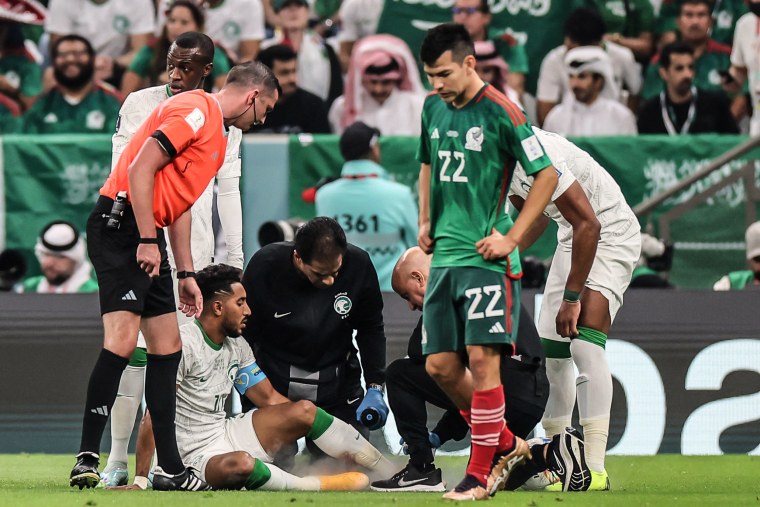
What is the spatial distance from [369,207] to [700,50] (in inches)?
168

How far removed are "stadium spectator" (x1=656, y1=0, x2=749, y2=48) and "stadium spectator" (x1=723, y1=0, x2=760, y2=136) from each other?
29 centimetres

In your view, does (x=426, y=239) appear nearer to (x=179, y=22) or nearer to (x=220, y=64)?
(x=179, y=22)

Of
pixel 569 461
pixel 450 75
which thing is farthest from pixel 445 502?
pixel 450 75

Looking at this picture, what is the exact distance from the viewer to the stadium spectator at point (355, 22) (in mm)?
11609

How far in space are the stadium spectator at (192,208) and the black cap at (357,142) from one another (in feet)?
7.01

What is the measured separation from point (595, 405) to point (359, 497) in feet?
4.87

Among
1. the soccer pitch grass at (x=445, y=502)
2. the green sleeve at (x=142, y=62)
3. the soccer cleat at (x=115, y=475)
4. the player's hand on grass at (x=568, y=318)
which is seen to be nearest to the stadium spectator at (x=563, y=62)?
the green sleeve at (x=142, y=62)

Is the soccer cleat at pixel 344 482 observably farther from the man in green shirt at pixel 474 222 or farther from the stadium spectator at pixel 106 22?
the stadium spectator at pixel 106 22

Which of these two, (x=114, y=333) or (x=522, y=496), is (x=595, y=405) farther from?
(x=114, y=333)

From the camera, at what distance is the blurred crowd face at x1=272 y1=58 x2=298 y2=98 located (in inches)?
428

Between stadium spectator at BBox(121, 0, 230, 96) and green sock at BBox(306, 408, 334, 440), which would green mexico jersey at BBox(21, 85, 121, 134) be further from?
green sock at BBox(306, 408, 334, 440)

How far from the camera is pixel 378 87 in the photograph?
1093 cm

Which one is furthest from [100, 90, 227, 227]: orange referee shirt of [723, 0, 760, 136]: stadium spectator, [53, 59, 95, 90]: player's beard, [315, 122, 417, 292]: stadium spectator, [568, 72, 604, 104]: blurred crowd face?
[723, 0, 760, 136]: stadium spectator

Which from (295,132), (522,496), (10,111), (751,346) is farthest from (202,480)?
(10,111)
